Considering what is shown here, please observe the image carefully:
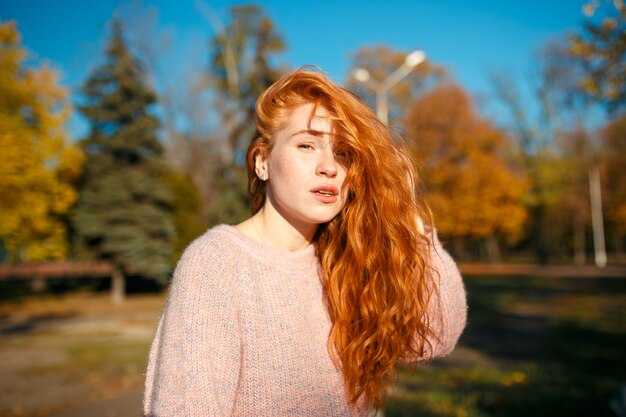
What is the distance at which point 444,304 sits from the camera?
1.81 metres

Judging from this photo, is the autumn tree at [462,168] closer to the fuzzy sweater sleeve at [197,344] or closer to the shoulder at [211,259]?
the shoulder at [211,259]

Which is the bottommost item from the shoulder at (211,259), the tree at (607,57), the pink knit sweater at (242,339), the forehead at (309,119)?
the pink knit sweater at (242,339)

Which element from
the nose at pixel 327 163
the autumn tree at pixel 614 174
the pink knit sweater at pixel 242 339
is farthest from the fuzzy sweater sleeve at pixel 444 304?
the autumn tree at pixel 614 174

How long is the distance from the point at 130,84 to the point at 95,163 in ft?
11.9

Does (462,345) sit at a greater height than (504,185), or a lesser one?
lesser

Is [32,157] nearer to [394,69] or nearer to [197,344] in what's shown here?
[197,344]

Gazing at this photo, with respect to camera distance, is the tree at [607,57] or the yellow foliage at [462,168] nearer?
the tree at [607,57]

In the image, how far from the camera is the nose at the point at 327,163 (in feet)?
5.27

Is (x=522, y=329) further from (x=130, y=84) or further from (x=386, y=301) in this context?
(x=130, y=84)

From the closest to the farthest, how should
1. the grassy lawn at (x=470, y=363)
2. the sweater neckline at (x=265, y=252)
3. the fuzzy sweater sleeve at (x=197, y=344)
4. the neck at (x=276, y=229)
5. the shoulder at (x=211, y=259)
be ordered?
the fuzzy sweater sleeve at (x=197, y=344), the shoulder at (x=211, y=259), the sweater neckline at (x=265, y=252), the neck at (x=276, y=229), the grassy lawn at (x=470, y=363)

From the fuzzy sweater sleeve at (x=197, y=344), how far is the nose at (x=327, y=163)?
0.45 metres

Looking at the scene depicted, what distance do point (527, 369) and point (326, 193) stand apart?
627 cm

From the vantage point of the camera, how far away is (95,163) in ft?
63.5

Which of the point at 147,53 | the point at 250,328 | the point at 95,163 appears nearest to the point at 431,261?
the point at 250,328
